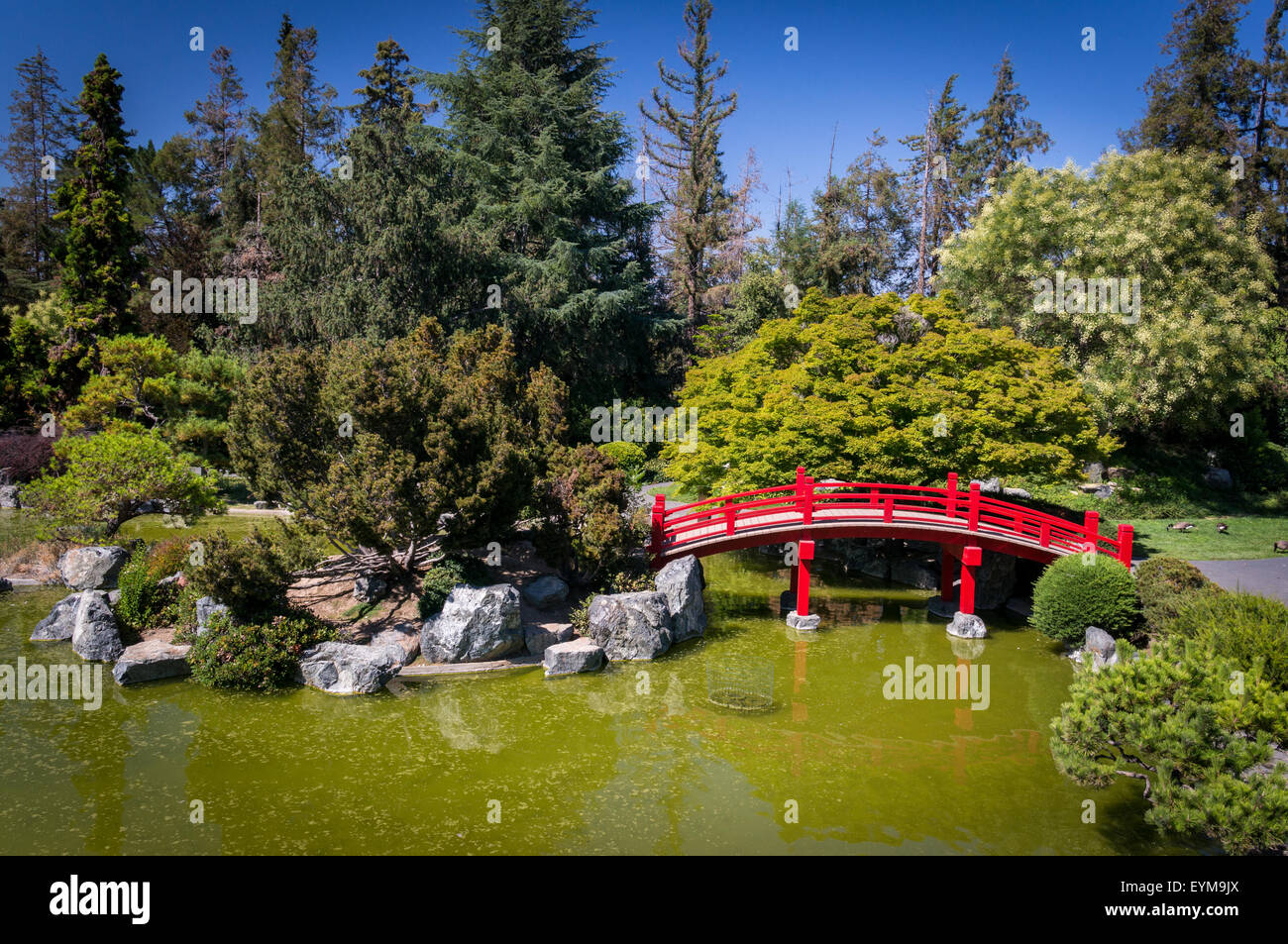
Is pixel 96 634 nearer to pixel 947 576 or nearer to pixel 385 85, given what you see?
pixel 947 576

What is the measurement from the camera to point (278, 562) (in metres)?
14.2

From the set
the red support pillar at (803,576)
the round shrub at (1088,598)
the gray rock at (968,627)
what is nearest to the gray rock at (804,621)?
the red support pillar at (803,576)

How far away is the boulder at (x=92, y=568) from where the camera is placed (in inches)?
687

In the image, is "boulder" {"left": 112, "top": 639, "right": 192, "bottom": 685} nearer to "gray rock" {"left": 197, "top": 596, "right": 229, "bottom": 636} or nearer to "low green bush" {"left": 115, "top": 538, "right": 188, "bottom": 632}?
"gray rock" {"left": 197, "top": 596, "right": 229, "bottom": 636}

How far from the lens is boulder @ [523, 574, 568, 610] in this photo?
1661 centimetres

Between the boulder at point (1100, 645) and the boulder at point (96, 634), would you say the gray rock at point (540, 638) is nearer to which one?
the boulder at point (96, 634)

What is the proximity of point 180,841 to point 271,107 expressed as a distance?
42.7 meters

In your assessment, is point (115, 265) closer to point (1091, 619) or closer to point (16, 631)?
point (16, 631)

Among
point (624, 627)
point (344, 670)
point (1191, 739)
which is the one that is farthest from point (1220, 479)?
point (344, 670)

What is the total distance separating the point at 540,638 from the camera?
15539 mm

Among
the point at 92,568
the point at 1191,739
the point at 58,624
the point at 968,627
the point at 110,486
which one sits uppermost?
the point at 110,486

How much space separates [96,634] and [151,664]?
5.24 feet
